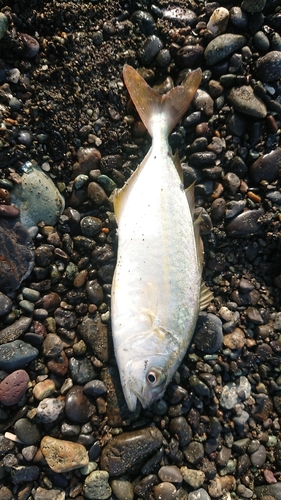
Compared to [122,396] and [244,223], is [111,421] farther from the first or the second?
[244,223]

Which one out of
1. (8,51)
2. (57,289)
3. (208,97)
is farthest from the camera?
(208,97)

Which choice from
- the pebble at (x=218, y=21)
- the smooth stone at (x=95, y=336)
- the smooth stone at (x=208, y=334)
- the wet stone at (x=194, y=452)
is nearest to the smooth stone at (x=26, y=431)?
the smooth stone at (x=95, y=336)

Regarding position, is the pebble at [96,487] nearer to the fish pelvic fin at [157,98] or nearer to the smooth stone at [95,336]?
the smooth stone at [95,336]

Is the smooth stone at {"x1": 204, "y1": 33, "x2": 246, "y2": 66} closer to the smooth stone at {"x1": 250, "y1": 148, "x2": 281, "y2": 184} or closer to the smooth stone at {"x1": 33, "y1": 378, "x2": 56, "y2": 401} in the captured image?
the smooth stone at {"x1": 250, "y1": 148, "x2": 281, "y2": 184}

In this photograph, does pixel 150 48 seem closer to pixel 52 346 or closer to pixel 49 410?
pixel 52 346

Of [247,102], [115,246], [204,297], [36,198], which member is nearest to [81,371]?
[115,246]

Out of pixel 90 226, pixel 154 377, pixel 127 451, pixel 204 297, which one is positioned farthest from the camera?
pixel 90 226

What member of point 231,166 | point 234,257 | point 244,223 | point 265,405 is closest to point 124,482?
point 265,405
